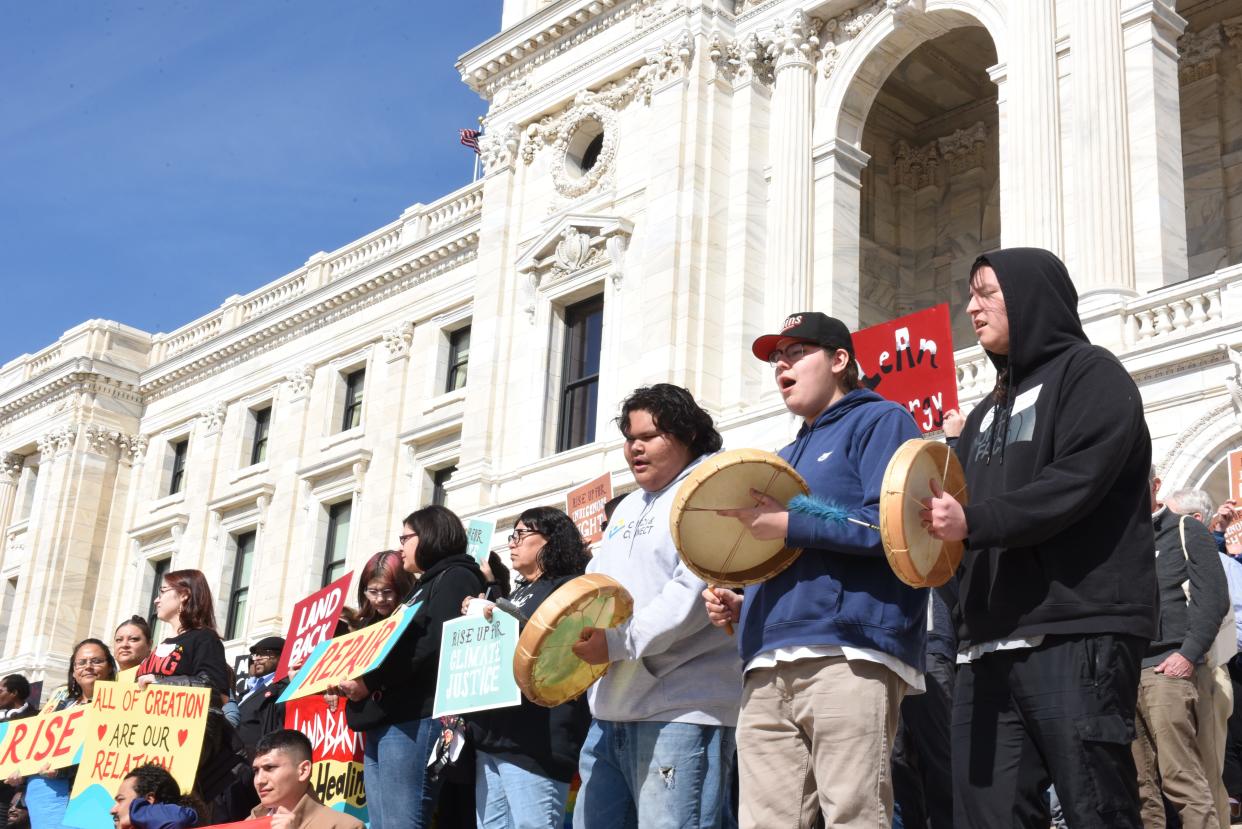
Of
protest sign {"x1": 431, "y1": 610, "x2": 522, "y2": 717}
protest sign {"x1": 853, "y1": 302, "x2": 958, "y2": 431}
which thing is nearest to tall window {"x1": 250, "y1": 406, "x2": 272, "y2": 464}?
protest sign {"x1": 853, "y1": 302, "x2": 958, "y2": 431}

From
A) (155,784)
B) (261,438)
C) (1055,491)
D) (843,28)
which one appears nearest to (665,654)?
(1055,491)

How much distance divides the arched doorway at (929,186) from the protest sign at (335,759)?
15.2 meters

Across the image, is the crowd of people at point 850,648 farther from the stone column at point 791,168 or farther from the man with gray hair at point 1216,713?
the stone column at point 791,168

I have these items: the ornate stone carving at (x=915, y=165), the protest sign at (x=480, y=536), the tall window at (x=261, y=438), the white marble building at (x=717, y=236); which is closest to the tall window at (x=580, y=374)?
the white marble building at (x=717, y=236)

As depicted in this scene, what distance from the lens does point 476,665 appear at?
6.65 m

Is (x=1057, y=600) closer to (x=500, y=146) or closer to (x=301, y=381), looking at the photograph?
(x=500, y=146)

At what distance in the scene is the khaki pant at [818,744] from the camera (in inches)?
173

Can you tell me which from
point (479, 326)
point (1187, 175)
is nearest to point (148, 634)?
point (479, 326)

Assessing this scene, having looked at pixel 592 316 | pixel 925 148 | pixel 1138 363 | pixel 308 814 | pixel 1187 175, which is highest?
pixel 925 148

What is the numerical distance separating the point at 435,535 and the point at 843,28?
14227 mm

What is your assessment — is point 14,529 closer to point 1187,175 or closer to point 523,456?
point 523,456

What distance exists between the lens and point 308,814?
7.01 meters

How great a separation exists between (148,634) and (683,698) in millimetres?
4780

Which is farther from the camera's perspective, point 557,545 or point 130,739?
point 130,739
